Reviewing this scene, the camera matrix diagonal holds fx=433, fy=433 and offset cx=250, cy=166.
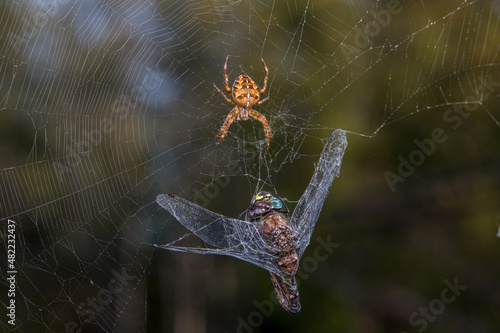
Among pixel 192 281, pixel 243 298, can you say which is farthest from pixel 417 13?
pixel 192 281

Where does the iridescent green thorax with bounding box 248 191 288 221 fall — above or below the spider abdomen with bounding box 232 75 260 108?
below

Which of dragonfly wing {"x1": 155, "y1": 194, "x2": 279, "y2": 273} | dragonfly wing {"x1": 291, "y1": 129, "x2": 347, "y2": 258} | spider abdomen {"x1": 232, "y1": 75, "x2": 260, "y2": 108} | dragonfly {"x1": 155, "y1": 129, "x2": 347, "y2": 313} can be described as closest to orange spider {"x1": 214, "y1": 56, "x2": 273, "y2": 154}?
spider abdomen {"x1": 232, "y1": 75, "x2": 260, "y2": 108}

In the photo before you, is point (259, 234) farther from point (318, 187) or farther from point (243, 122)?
point (243, 122)

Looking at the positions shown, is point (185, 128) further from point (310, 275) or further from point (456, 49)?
point (456, 49)

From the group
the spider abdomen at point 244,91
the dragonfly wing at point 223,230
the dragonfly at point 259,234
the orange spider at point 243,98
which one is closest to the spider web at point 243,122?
the orange spider at point 243,98

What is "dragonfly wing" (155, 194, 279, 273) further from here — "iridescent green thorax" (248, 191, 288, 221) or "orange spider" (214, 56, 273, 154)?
"orange spider" (214, 56, 273, 154)

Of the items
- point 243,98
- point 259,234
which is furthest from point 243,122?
point 259,234

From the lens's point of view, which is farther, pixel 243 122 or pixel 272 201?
pixel 243 122
